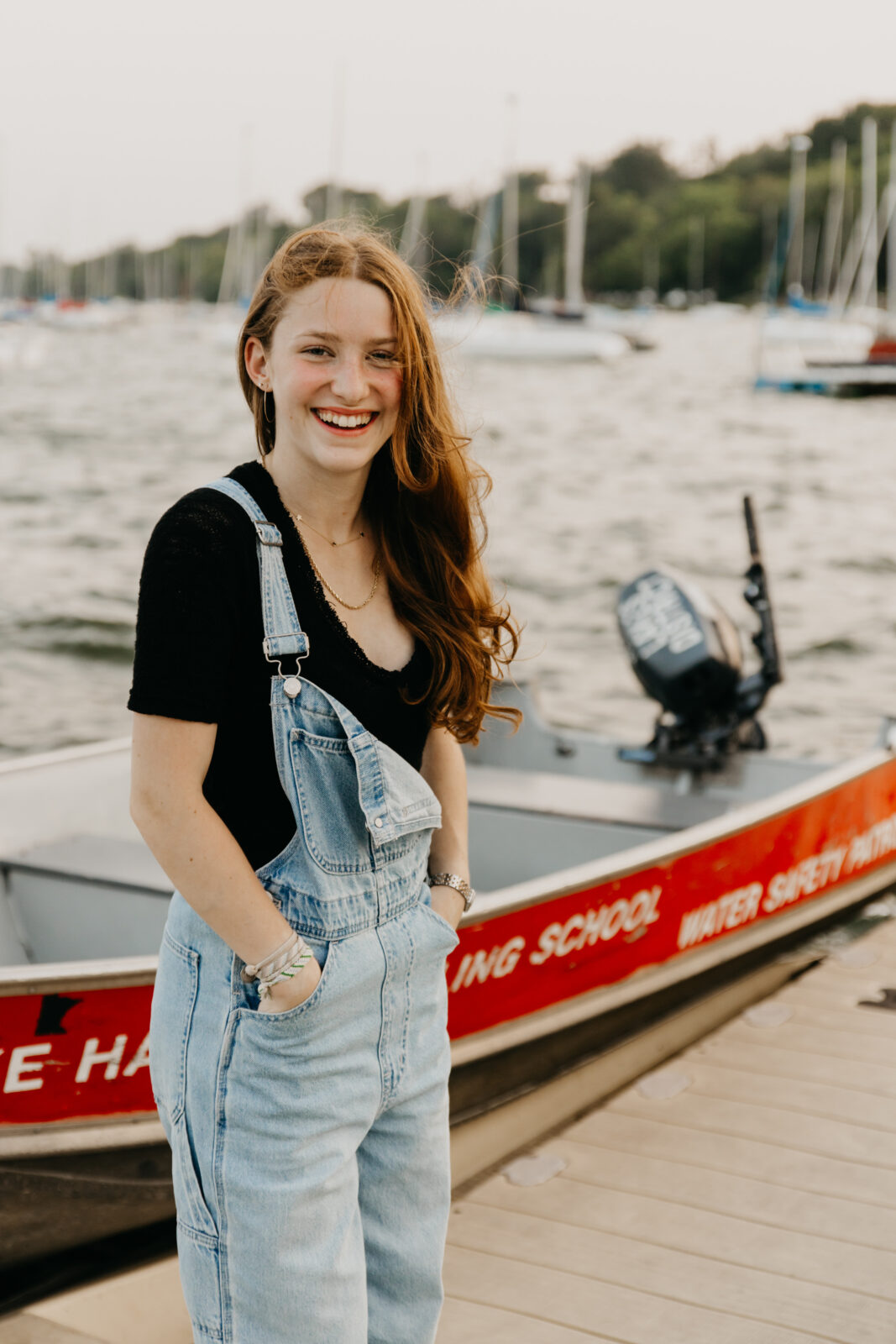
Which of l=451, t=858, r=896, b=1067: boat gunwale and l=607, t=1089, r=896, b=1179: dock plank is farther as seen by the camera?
l=451, t=858, r=896, b=1067: boat gunwale

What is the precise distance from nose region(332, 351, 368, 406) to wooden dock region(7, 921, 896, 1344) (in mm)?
1885

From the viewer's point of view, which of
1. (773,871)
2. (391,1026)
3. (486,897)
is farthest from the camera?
(773,871)

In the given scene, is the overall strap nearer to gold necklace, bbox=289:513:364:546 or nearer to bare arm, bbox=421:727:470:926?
gold necklace, bbox=289:513:364:546

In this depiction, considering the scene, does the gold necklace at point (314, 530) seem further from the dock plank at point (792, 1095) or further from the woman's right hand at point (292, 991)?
the dock plank at point (792, 1095)

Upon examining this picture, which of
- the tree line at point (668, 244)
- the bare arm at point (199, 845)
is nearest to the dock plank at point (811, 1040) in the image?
the bare arm at point (199, 845)

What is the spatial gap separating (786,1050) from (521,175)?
73664mm

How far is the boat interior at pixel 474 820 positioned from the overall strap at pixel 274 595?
2447 millimetres

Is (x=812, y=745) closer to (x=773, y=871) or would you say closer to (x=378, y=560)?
(x=773, y=871)

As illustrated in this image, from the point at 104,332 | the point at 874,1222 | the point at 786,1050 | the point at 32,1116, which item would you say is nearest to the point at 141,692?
the point at 32,1116

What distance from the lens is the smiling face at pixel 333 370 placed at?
62.3 inches

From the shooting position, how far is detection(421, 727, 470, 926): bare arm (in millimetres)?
1840

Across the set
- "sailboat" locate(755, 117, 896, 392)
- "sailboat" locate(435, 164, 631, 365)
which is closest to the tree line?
"sailboat" locate(755, 117, 896, 392)

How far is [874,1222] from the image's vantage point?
3152 mm

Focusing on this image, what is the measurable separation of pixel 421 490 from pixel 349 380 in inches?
7.9
